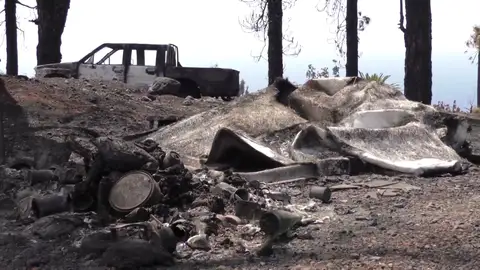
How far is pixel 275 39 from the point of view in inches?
647

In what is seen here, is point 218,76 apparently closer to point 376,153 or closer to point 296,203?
point 376,153

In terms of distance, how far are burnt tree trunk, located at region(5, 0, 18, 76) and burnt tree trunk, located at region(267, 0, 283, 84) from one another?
7661mm

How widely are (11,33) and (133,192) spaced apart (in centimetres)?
1632

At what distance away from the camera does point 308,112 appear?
24.4 feet

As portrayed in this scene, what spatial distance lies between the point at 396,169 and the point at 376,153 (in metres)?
0.26

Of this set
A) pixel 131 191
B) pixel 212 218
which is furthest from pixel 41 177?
pixel 212 218

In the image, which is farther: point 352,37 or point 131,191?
point 352,37

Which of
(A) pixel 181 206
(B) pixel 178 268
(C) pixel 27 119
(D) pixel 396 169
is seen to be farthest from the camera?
(C) pixel 27 119

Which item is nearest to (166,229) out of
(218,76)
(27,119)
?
(27,119)

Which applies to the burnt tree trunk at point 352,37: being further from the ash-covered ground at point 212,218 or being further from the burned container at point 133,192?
the burned container at point 133,192

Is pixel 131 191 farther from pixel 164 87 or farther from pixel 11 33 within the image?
pixel 11 33

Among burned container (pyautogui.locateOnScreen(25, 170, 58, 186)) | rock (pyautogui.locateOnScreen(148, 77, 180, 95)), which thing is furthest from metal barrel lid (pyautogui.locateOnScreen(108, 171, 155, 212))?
rock (pyautogui.locateOnScreen(148, 77, 180, 95))

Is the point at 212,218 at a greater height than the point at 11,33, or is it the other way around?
the point at 11,33

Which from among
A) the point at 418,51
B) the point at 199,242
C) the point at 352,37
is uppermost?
the point at 352,37
